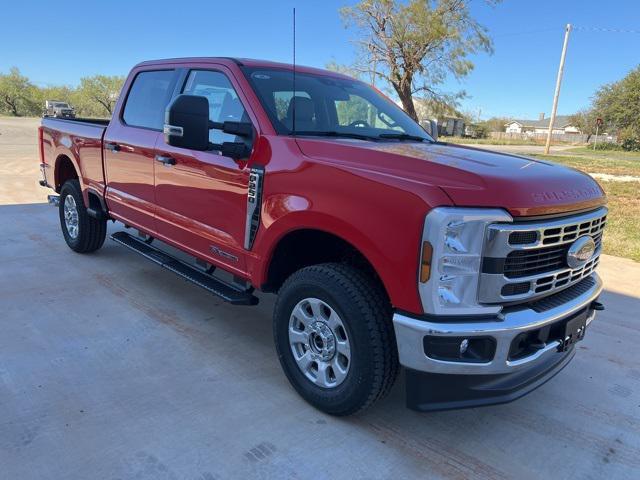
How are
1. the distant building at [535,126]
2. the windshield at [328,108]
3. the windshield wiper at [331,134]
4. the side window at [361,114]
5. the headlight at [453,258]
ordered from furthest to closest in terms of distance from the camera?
the distant building at [535,126], the side window at [361,114], the windshield at [328,108], the windshield wiper at [331,134], the headlight at [453,258]

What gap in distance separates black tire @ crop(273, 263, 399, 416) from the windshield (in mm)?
993

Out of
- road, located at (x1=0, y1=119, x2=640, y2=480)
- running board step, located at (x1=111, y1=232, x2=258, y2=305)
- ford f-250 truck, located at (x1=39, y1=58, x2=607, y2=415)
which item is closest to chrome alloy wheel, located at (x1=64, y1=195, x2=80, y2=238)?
running board step, located at (x1=111, y1=232, x2=258, y2=305)

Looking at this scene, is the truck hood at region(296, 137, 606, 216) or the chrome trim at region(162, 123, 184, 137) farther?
the chrome trim at region(162, 123, 184, 137)

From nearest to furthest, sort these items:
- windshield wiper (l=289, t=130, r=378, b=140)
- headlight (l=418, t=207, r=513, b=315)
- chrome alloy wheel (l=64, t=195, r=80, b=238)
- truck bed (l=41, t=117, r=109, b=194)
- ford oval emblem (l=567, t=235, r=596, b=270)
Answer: headlight (l=418, t=207, r=513, b=315) < ford oval emblem (l=567, t=235, r=596, b=270) < windshield wiper (l=289, t=130, r=378, b=140) < truck bed (l=41, t=117, r=109, b=194) < chrome alloy wheel (l=64, t=195, r=80, b=238)

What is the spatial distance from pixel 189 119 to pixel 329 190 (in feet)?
3.25

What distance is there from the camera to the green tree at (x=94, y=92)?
210 feet

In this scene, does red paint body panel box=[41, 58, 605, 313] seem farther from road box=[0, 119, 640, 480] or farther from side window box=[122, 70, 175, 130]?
road box=[0, 119, 640, 480]

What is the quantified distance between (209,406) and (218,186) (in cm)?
140

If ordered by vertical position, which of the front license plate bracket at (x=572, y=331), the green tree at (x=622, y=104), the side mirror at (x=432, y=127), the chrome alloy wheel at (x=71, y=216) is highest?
the green tree at (x=622, y=104)

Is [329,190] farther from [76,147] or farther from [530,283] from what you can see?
[76,147]

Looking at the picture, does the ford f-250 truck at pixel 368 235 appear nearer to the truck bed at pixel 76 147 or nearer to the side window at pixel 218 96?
the side window at pixel 218 96

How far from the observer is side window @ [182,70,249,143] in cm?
345

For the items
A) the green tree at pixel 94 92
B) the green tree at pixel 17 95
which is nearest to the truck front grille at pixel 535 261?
the green tree at pixel 94 92

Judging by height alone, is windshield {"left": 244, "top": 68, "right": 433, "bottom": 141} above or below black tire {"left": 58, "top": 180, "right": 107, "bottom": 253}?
above
